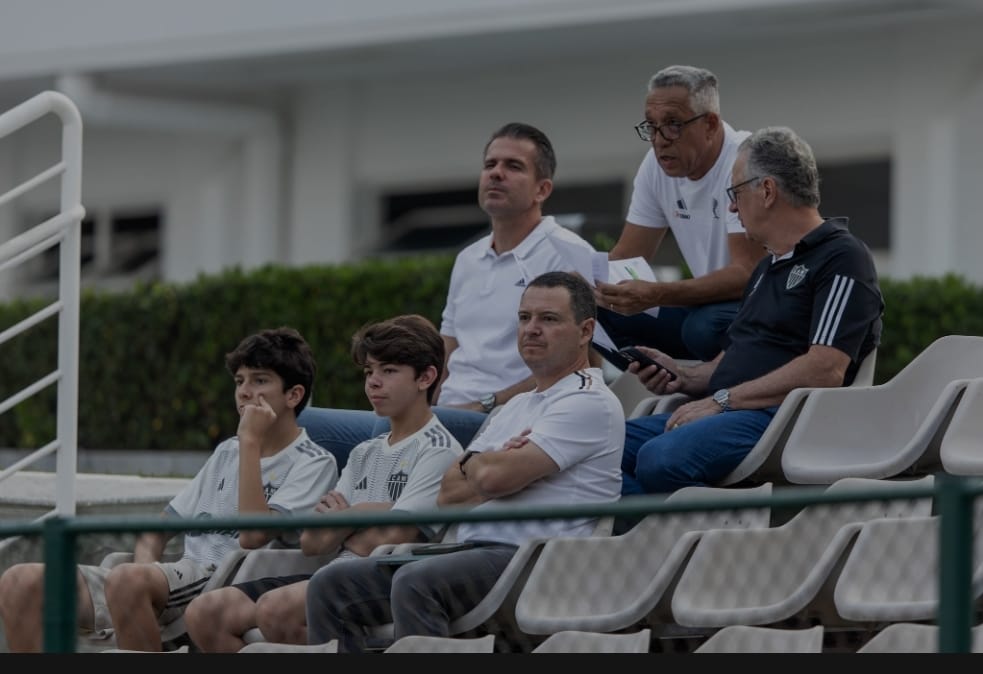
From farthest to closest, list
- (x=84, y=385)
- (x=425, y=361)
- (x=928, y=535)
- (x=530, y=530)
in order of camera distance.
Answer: (x=84, y=385)
(x=425, y=361)
(x=530, y=530)
(x=928, y=535)

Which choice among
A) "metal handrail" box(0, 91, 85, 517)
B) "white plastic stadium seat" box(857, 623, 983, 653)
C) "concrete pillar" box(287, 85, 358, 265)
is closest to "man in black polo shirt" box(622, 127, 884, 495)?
"white plastic stadium seat" box(857, 623, 983, 653)

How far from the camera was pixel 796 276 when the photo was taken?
554cm

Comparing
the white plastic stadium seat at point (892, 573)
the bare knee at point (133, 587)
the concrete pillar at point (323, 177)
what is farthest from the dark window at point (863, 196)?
the white plastic stadium seat at point (892, 573)

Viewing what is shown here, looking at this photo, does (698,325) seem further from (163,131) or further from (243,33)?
(163,131)

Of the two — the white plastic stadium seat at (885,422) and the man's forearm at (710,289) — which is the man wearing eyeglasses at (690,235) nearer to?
the man's forearm at (710,289)

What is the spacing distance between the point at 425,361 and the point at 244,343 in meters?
0.66

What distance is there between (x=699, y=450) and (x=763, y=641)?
41.3 inches

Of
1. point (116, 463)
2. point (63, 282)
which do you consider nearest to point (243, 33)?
point (116, 463)

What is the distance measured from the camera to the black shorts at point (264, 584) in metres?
5.23

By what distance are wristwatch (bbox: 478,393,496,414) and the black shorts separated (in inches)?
48.9

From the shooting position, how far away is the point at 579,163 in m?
15.8

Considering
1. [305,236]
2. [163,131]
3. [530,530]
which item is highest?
[163,131]

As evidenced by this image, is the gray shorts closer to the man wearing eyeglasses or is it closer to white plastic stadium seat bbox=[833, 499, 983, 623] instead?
the man wearing eyeglasses

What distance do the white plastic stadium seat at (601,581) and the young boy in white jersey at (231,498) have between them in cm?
83
